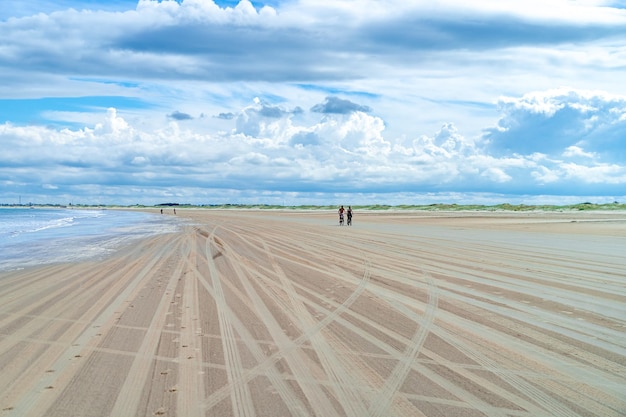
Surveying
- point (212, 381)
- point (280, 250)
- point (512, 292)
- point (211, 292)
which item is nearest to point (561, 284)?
point (512, 292)

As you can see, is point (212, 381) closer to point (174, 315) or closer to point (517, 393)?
point (517, 393)

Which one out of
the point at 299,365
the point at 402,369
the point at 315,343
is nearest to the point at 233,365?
the point at 299,365

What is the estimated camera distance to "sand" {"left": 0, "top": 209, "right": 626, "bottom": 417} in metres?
5.49

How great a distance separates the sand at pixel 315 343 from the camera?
18.0ft

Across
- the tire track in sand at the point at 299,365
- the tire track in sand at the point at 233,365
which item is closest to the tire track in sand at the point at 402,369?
the tire track in sand at the point at 299,365

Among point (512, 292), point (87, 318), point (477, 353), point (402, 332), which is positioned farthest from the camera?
point (512, 292)

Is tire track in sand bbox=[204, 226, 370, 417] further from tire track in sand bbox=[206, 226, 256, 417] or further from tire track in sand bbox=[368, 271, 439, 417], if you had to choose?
tire track in sand bbox=[368, 271, 439, 417]

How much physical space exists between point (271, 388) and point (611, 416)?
315 centimetres

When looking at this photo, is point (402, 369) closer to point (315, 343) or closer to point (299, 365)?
point (299, 365)

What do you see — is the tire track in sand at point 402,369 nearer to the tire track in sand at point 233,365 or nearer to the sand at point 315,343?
the sand at point 315,343

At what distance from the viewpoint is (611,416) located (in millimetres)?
5094

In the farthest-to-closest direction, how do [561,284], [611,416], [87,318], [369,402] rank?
[561,284] → [87,318] → [369,402] → [611,416]

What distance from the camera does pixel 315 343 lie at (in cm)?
761

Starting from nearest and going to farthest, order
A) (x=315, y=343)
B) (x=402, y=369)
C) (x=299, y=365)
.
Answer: (x=402, y=369) → (x=299, y=365) → (x=315, y=343)
